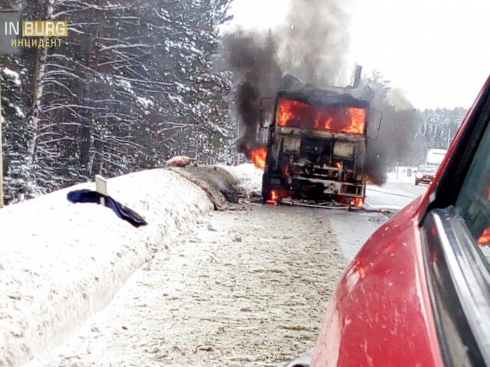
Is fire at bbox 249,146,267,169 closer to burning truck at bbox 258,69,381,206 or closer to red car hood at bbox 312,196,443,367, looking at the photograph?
burning truck at bbox 258,69,381,206

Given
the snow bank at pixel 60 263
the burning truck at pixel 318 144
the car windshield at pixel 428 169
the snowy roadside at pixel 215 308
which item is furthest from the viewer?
the car windshield at pixel 428 169

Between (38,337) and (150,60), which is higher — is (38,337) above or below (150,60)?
below

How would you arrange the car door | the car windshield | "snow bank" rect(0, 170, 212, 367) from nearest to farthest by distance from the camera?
the car door, "snow bank" rect(0, 170, 212, 367), the car windshield

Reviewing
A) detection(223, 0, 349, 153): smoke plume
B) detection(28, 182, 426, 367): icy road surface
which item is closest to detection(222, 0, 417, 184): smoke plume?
detection(223, 0, 349, 153): smoke plume

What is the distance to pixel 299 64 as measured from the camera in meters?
28.3

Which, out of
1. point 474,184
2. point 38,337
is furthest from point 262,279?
point 474,184

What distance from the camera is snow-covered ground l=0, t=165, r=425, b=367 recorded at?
11.6ft

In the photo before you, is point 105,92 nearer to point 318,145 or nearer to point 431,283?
point 318,145

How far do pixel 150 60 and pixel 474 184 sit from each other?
24444 mm

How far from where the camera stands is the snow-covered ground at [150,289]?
3.52m

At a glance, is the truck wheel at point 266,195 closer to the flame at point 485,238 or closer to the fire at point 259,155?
the fire at point 259,155

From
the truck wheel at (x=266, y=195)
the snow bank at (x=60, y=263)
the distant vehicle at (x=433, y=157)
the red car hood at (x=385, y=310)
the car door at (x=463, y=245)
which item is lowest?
the truck wheel at (x=266, y=195)

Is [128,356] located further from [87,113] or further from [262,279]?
[87,113]

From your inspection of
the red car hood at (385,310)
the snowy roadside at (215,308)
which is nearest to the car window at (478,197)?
the red car hood at (385,310)
